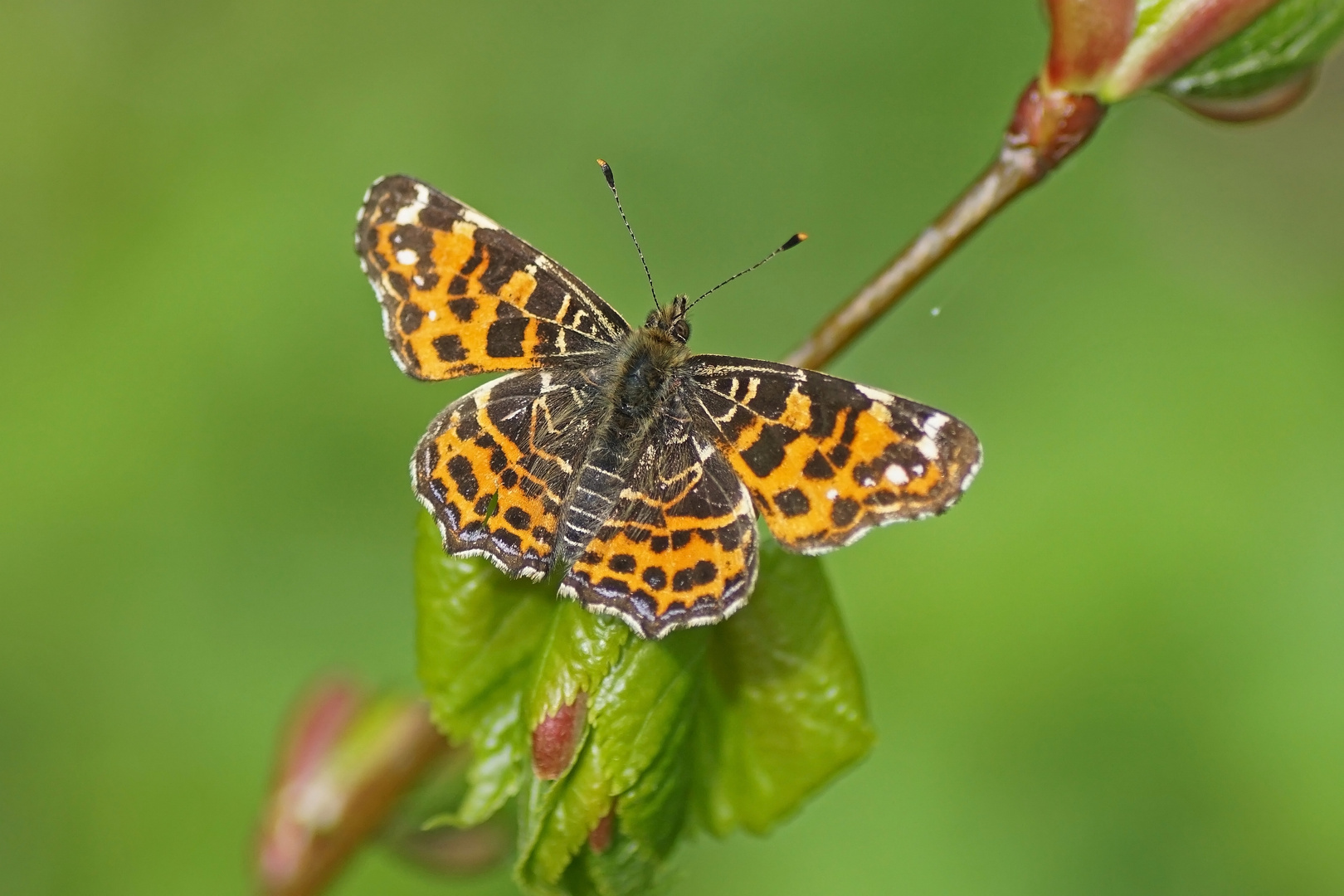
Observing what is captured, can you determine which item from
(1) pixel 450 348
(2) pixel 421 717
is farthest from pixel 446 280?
(2) pixel 421 717

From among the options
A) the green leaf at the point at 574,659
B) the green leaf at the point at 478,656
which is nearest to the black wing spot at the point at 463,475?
the green leaf at the point at 478,656

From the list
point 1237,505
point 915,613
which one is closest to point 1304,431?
point 1237,505

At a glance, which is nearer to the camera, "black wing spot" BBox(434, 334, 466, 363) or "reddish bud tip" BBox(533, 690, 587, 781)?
"reddish bud tip" BBox(533, 690, 587, 781)

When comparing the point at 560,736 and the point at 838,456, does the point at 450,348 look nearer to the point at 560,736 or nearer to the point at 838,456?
the point at 838,456

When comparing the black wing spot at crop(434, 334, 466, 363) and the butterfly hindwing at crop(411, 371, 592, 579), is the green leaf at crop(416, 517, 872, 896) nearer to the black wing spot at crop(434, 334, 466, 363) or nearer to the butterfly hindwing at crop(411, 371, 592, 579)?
the butterfly hindwing at crop(411, 371, 592, 579)

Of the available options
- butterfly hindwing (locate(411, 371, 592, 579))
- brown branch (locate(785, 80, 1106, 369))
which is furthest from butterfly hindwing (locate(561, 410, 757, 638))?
brown branch (locate(785, 80, 1106, 369))

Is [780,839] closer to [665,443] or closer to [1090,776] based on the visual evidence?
[1090,776]
